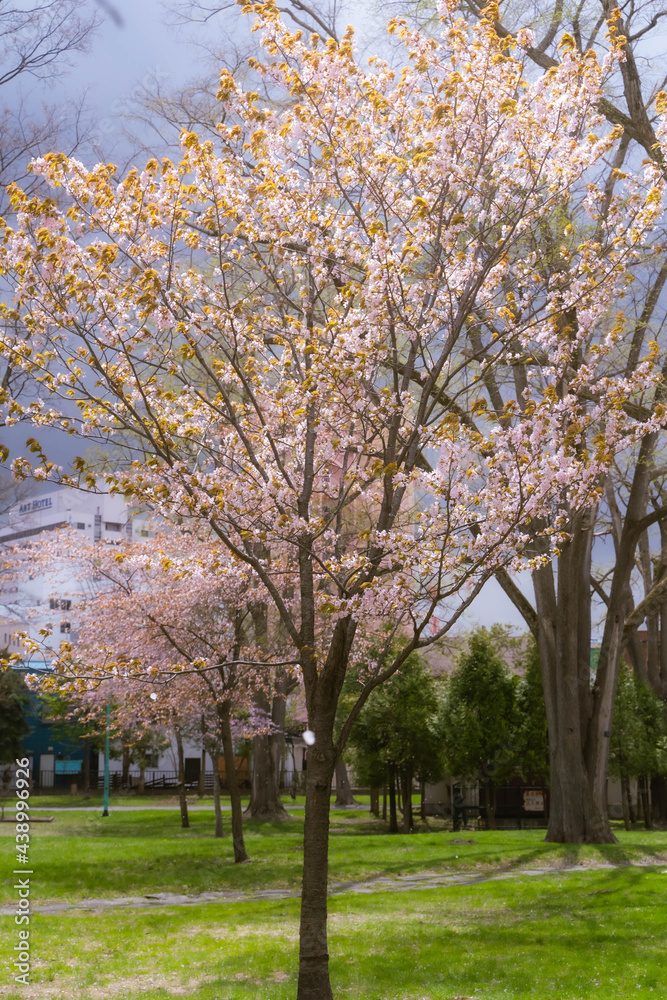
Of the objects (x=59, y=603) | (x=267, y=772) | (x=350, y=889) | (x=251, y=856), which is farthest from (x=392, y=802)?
(x=59, y=603)

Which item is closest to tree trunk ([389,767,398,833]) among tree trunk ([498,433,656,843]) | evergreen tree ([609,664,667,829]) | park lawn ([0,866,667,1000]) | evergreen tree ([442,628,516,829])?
evergreen tree ([442,628,516,829])

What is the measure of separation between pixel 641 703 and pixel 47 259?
910 inches

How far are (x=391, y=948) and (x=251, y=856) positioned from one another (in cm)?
824

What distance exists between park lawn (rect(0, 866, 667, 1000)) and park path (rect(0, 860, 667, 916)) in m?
0.65

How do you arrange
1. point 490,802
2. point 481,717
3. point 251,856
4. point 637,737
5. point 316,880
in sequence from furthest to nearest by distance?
point 637,737
point 490,802
point 481,717
point 251,856
point 316,880

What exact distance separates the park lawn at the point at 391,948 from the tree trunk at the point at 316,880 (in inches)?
26.3

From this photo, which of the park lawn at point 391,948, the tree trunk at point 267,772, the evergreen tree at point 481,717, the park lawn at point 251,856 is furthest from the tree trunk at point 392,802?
the park lawn at point 391,948

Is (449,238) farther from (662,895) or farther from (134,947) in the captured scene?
(662,895)

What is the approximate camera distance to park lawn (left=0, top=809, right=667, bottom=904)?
12984 mm

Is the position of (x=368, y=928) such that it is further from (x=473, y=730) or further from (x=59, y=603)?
(x=59, y=603)

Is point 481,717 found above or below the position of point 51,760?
above

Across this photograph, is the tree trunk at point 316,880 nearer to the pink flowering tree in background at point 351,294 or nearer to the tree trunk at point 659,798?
the pink flowering tree in background at point 351,294

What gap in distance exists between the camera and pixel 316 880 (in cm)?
623

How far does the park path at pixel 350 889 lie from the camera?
11.3 m
